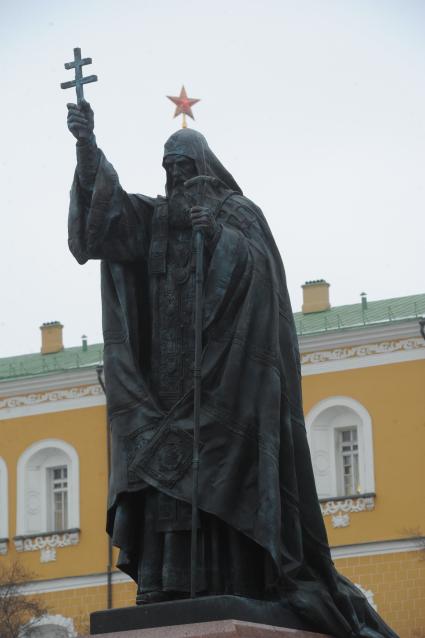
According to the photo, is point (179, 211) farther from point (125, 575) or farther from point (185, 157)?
point (125, 575)

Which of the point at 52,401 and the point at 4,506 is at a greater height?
the point at 52,401

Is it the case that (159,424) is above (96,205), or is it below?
below

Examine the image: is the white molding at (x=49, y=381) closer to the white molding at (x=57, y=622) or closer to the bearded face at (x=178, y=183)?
the white molding at (x=57, y=622)

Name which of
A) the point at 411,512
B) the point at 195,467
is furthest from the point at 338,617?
the point at 411,512

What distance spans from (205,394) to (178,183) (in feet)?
3.47

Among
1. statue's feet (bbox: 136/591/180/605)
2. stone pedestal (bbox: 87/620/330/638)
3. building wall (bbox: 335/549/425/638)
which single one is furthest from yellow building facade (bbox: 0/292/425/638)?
stone pedestal (bbox: 87/620/330/638)

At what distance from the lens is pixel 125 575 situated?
41.1 metres

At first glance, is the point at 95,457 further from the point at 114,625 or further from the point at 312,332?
the point at 114,625

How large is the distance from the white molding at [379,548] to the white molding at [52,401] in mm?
6083

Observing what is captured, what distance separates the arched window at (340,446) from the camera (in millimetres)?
39219

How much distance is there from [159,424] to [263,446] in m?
0.45

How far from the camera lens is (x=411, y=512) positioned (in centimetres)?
3844

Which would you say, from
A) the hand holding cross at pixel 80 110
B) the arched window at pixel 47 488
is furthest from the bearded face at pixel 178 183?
the arched window at pixel 47 488

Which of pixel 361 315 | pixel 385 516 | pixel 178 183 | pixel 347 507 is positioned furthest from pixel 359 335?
pixel 178 183
